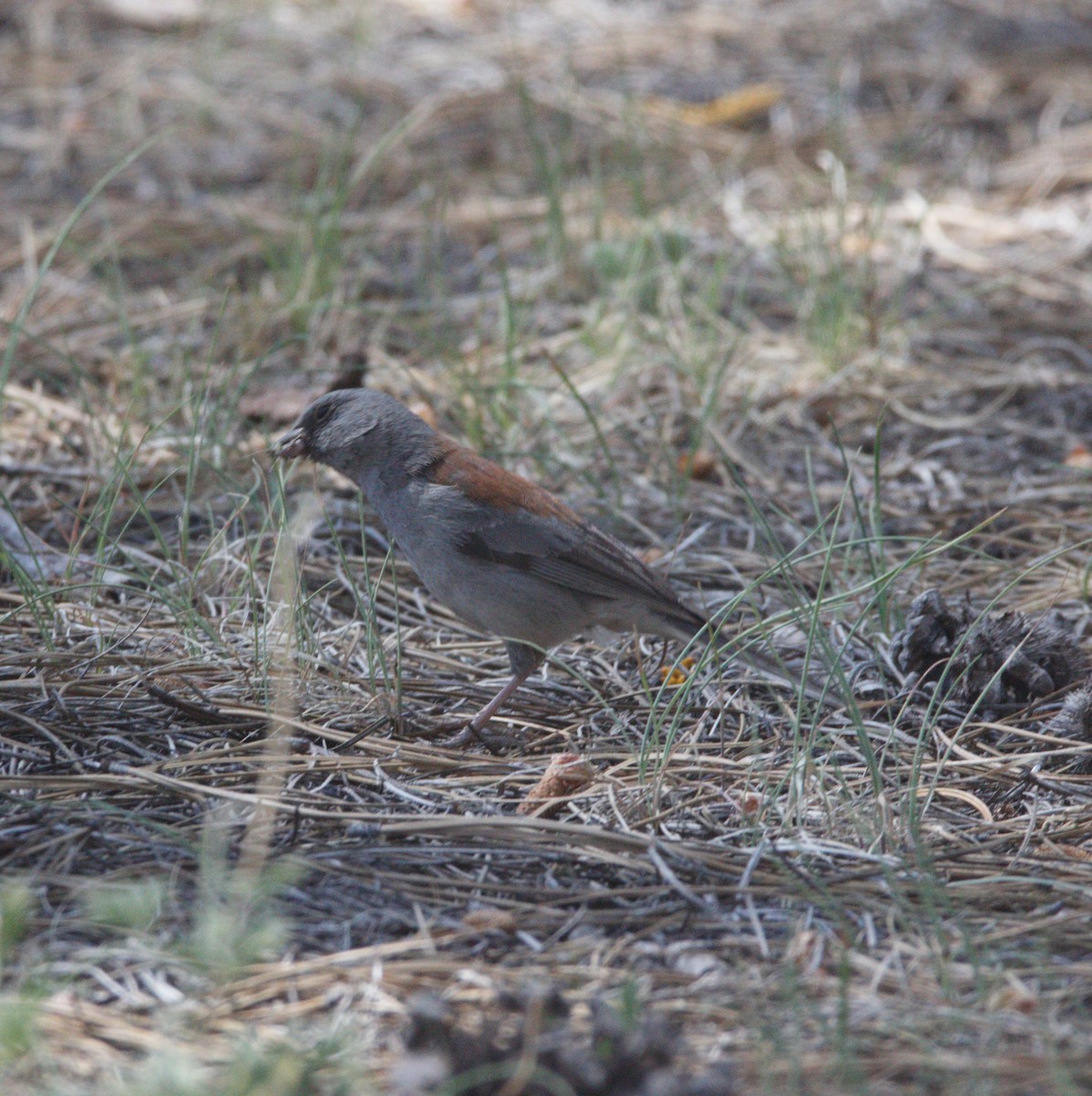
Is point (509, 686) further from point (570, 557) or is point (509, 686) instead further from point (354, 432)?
point (354, 432)

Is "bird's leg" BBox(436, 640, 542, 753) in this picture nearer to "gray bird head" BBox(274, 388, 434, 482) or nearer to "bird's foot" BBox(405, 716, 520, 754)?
"bird's foot" BBox(405, 716, 520, 754)

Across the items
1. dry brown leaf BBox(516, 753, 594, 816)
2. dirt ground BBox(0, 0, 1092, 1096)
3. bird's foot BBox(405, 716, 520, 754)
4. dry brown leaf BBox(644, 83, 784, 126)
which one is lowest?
bird's foot BBox(405, 716, 520, 754)

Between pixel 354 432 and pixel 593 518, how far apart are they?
3.38ft

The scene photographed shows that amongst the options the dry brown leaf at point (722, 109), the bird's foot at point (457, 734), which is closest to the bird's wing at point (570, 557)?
the bird's foot at point (457, 734)

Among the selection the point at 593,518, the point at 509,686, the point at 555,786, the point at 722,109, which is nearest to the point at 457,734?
the point at 509,686

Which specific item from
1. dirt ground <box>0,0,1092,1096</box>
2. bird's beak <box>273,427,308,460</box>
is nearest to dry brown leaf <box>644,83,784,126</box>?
dirt ground <box>0,0,1092,1096</box>

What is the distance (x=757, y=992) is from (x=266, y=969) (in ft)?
2.90

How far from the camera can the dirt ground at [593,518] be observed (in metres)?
2.32

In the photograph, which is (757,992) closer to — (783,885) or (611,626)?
(783,885)

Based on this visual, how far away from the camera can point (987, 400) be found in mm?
5613

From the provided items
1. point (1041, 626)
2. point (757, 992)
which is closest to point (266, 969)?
point (757, 992)

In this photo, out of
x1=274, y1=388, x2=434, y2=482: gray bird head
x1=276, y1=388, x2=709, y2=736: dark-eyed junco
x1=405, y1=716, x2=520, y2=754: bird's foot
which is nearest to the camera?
x1=405, y1=716, x2=520, y2=754: bird's foot

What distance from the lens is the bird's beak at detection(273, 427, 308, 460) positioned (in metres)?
4.13

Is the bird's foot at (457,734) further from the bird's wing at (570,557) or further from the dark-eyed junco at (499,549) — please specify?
the bird's wing at (570,557)
